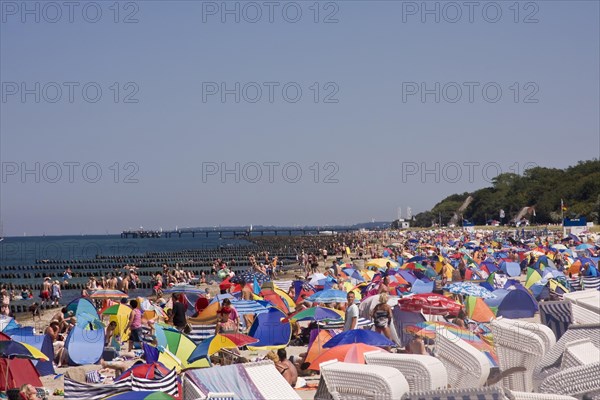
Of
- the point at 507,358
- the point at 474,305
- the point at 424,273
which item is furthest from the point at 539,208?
the point at 507,358

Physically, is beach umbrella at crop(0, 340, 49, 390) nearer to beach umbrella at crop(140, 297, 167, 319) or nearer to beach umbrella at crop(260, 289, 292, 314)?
beach umbrella at crop(140, 297, 167, 319)

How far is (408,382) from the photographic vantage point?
23.5 feet

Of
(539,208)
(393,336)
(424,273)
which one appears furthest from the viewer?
(539,208)

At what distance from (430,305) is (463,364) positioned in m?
4.79

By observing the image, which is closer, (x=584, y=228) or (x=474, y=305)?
(x=474, y=305)

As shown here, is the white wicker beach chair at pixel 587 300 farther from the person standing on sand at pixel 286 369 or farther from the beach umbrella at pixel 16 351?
the beach umbrella at pixel 16 351

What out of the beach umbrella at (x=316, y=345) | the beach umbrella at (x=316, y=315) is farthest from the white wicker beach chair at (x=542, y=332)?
the beach umbrella at (x=316, y=315)

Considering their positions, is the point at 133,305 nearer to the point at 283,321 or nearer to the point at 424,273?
the point at 283,321

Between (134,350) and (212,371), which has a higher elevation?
(212,371)

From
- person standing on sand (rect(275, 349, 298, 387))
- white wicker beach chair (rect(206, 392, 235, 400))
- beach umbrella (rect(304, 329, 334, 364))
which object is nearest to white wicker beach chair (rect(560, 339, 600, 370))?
white wicker beach chair (rect(206, 392, 235, 400))

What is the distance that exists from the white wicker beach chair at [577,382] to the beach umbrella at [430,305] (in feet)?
18.3

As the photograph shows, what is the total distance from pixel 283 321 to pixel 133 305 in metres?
3.51

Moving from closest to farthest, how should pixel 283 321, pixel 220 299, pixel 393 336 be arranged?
pixel 393 336, pixel 283 321, pixel 220 299

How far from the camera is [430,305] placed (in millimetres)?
12742
